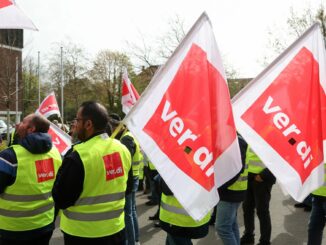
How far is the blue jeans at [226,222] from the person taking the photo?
13.9 feet

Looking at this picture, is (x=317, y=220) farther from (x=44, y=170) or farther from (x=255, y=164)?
(x=44, y=170)

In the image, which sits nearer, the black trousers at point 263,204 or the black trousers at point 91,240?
the black trousers at point 91,240

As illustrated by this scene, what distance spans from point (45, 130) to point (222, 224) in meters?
2.19

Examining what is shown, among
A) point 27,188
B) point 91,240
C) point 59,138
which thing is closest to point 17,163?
point 27,188

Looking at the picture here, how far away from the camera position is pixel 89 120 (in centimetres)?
291

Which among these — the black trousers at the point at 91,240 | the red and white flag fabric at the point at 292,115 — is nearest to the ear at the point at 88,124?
the black trousers at the point at 91,240

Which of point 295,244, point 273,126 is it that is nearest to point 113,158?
point 273,126

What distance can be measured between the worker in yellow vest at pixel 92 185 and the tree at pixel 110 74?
129ft

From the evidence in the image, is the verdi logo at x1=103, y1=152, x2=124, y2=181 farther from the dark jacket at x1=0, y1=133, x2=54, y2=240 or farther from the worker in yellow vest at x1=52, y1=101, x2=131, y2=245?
the dark jacket at x1=0, y1=133, x2=54, y2=240

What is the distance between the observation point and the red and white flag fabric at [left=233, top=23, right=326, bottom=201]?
3.17 m

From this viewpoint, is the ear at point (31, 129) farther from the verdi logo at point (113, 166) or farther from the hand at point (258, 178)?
the hand at point (258, 178)

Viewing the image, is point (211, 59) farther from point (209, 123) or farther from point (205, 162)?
point (205, 162)

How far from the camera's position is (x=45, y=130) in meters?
3.42

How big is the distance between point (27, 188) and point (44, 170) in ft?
0.69
